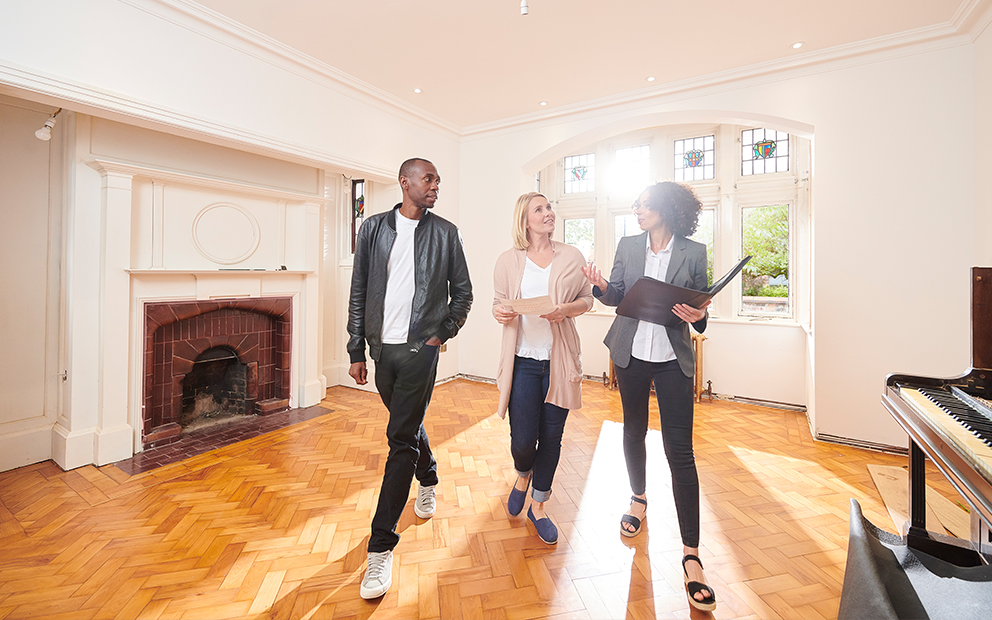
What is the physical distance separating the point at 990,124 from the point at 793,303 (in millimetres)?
2321

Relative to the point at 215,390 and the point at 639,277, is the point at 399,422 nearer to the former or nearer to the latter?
the point at 639,277

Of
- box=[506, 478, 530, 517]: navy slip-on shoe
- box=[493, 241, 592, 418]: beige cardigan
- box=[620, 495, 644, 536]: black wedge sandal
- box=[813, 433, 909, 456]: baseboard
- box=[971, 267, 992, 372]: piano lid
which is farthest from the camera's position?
box=[813, 433, 909, 456]: baseboard

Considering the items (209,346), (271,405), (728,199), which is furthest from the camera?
(728,199)

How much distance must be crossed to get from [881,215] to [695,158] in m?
2.50

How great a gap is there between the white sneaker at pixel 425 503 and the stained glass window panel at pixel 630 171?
16.2 feet

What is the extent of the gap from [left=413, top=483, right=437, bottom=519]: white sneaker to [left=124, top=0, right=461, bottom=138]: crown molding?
3.68 metres

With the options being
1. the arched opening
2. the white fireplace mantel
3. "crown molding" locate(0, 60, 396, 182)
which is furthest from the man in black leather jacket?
the arched opening

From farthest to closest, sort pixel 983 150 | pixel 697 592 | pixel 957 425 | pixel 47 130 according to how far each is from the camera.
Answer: pixel 983 150
pixel 47 130
pixel 697 592
pixel 957 425

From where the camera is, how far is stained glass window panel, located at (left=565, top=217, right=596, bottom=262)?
20.6 ft

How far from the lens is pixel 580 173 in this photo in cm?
642

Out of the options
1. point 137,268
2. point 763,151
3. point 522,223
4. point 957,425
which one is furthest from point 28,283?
point 763,151

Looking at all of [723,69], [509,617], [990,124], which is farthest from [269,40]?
[990,124]

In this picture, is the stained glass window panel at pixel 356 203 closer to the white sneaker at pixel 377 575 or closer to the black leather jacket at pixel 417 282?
the black leather jacket at pixel 417 282

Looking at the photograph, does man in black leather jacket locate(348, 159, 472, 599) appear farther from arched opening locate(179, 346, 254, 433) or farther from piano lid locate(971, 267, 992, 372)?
arched opening locate(179, 346, 254, 433)
